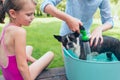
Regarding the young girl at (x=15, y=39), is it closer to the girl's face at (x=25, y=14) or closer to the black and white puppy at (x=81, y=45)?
the girl's face at (x=25, y=14)

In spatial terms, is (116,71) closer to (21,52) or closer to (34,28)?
(21,52)

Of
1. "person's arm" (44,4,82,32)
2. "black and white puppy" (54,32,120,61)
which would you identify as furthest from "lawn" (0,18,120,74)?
"person's arm" (44,4,82,32)

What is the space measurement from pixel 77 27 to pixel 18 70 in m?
0.40

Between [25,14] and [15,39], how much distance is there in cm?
15

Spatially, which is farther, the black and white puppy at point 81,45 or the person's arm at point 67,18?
the black and white puppy at point 81,45

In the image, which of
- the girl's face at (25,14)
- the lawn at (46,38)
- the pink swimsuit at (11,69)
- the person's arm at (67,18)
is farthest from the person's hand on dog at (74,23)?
the lawn at (46,38)

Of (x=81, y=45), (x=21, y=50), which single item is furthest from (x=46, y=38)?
(x=21, y=50)

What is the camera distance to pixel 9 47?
5.19 feet

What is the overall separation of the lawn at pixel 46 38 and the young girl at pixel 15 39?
70cm

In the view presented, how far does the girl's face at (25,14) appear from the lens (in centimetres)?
156

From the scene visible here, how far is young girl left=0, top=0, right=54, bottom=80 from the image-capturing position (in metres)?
1.54

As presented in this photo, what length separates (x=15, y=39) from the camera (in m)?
1.53

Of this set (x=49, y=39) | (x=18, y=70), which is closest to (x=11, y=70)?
(x=18, y=70)

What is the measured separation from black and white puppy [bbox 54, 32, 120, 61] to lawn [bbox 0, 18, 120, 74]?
618mm
